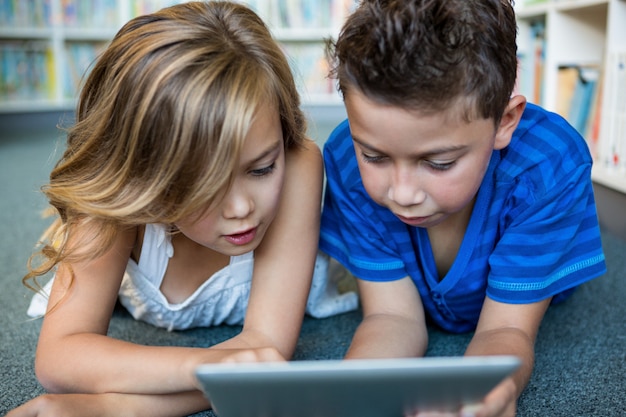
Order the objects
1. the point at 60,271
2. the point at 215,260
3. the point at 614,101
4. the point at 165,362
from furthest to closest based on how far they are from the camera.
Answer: the point at 614,101 → the point at 215,260 → the point at 60,271 → the point at 165,362

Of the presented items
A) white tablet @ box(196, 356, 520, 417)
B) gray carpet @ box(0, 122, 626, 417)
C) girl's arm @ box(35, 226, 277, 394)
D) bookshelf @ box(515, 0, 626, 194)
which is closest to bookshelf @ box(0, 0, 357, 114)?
bookshelf @ box(515, 0, 626, 194)

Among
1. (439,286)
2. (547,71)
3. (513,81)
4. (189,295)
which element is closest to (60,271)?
(189,295)

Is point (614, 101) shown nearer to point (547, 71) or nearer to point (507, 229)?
point (547, 71)

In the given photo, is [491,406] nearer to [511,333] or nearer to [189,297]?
[511,333]

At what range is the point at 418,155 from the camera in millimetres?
726

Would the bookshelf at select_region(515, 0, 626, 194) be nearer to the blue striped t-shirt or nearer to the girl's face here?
the blue striped t-shirt

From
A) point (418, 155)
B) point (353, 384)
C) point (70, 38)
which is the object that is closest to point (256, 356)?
point (353, 384)

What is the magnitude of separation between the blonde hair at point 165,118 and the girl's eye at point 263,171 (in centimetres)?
5

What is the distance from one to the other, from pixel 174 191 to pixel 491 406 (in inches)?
16.1

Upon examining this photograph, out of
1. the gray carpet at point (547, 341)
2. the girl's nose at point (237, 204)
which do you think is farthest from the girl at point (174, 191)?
the gray carpet at point (547, 341)

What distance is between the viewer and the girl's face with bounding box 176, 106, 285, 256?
30.5 inches

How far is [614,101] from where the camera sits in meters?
1.65

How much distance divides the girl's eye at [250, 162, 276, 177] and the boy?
0.10 metres

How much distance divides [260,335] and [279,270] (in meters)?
0.09
